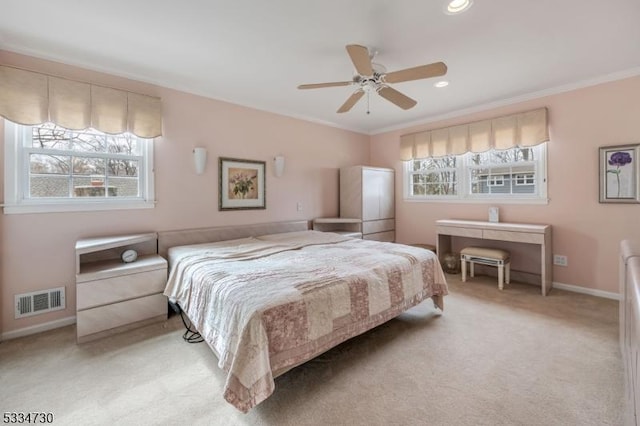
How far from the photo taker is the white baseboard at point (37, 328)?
8.02 ft

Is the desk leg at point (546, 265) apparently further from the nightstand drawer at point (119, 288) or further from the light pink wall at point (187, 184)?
the nightstand drawer at point (119, 288)

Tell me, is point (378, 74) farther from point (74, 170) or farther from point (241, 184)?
point (74, 170)

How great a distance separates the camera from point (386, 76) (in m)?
2.32

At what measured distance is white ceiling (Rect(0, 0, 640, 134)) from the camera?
6.45ft

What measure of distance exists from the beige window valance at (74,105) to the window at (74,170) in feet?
0.48

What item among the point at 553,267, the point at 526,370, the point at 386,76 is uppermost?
the point at 386,76

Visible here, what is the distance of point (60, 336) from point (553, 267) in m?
5.54

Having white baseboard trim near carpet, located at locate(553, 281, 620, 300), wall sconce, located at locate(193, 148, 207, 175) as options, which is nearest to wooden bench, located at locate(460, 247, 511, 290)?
white baseboard trim near carpet, located at locate(553, 281, 620, 300)

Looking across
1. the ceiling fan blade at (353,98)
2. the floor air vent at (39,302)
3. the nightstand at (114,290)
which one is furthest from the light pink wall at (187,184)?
the ceiling fan blade at (353,98)

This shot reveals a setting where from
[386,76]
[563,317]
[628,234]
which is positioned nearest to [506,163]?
[628,234]

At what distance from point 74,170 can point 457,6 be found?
368 cm

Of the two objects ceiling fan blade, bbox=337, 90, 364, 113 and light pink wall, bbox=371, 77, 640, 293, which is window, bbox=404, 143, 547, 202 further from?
ceiling fan blade, bbox=337, 90, 364, 113

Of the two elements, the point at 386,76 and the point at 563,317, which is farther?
the point at 563,317

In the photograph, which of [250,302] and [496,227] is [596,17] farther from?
[250,302]
